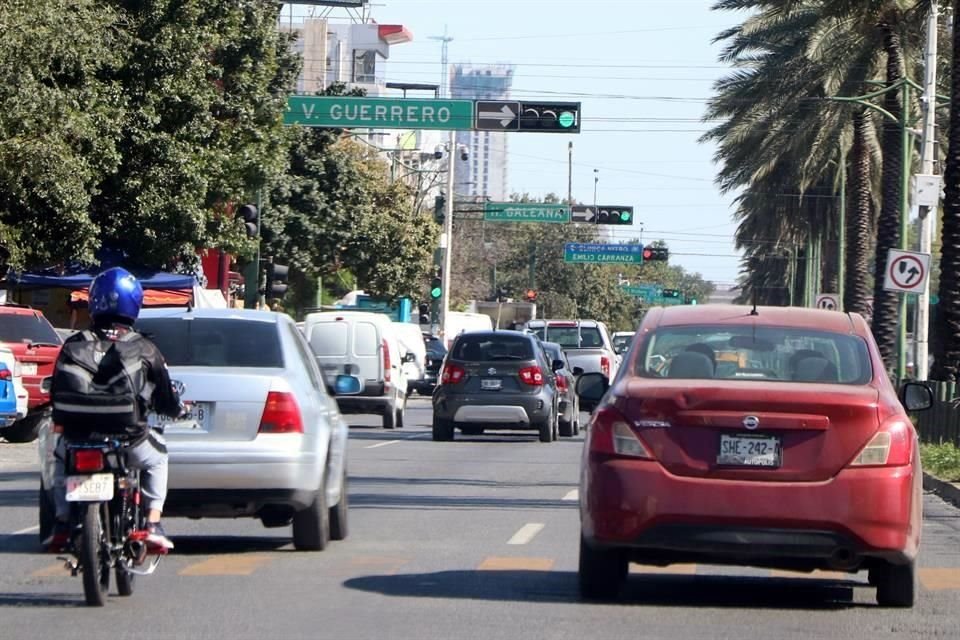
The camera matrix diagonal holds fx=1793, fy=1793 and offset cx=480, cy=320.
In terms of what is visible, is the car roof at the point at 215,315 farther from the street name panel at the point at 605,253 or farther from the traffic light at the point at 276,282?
the street name panel at the point at 605,253

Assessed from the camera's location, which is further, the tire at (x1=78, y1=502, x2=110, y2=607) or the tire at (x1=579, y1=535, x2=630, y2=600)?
the tire at (x1=579, y1=535, x2=630, y2=600)

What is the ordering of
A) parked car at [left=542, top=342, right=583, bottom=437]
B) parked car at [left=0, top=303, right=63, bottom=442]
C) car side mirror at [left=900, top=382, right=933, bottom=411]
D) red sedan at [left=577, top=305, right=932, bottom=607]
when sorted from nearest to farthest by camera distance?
red sedan at [left=577, top=305, right=932, bottom=607], car side mirror at [left=900, top=382, right=933, bottom=411], parked car at [left=0, top=303, right=63, bottom=442], parked car at [left=542, top=342, right=583, bottom=437]

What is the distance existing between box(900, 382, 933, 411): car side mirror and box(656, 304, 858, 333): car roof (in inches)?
23.6

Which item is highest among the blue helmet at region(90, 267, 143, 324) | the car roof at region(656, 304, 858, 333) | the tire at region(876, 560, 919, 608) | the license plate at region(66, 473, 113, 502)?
the blue helmet at region(90, 267, 143, 324)

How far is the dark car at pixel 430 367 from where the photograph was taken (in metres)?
47.2

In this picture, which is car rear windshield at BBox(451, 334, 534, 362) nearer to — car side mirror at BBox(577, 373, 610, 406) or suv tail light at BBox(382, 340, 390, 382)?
suv tail light at BBox(382, 340, 390, 382)

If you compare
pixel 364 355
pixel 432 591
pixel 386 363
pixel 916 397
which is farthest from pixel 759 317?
pixel 364 355

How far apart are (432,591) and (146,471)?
1856 mm

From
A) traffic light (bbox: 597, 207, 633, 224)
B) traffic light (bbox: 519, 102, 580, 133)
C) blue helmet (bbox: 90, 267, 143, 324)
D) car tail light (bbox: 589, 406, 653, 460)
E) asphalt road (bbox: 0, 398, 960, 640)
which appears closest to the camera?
asphalt road (bbox: 0, 398, 960, 640)

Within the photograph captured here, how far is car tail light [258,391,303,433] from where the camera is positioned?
11141 mm

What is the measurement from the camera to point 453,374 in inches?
1068

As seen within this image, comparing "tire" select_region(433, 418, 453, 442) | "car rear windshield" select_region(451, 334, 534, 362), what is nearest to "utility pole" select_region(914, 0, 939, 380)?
"car rear windshield" select_region(451, 334, 534, 362)

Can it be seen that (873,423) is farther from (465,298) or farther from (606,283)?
(606,283)

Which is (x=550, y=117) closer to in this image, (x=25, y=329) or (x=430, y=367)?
(x=430, y=367)
